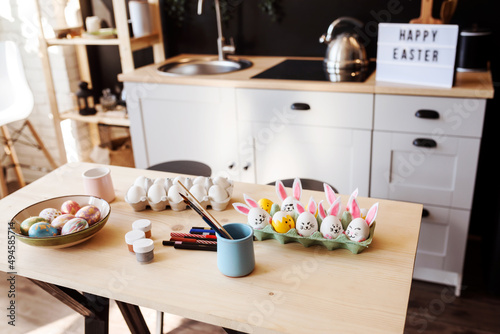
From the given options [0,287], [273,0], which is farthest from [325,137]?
[0,287]

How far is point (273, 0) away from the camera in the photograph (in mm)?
2801

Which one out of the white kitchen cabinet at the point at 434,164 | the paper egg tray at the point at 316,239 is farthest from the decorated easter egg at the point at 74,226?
the white kitchen cabinet at the point at 434,164

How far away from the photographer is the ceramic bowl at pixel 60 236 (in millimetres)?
1259

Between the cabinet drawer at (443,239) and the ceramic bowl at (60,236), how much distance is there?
1563 mm

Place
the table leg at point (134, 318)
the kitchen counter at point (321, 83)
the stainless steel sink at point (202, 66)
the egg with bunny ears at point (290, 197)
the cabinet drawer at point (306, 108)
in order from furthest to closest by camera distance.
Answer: the stainless steel sink at point (202, 66) < the cabinet drawer at point (306, 108) < the kitchen counter at point (321, 83) < the table leg at point (134, 318) < the egg with bunny ears at point (290, 197)

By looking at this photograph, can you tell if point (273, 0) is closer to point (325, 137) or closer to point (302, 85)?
point (302, 85)

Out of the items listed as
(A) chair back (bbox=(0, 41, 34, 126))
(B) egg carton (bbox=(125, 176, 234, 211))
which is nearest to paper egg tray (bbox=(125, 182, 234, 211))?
(B) egg carton (bbox=(125, 176, 234, 211))

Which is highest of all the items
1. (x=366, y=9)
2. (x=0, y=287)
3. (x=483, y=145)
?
(x=366, y=9)

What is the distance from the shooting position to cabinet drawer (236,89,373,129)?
2.25m

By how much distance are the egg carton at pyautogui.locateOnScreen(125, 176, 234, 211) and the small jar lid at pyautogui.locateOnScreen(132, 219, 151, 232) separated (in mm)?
106

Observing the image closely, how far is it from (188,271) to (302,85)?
1344 millimetres

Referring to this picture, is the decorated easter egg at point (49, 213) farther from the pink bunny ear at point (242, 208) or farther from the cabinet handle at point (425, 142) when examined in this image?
the cabinet handle at point (425, 142)

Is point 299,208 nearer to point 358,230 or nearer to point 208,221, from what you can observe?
point 358,230

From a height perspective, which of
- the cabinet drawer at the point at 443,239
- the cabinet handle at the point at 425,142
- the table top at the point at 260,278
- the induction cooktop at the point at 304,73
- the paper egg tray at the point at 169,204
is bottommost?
the cabinet drawer at the point at 443,239
